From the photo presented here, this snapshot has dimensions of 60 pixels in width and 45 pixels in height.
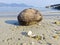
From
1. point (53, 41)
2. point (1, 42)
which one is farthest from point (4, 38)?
point (53, 41)

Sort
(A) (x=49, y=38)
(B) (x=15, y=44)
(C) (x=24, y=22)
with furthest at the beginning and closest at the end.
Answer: (C) (x=24, y=22) < (A) (x=49, y=38) < (B) (x=15, y=44)

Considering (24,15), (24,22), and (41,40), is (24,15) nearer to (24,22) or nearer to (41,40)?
(24,22)

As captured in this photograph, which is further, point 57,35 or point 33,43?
point 57,35

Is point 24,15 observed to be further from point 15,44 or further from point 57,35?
point 15,44

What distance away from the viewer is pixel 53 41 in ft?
18.4

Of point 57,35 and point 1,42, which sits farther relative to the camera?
point 57,35

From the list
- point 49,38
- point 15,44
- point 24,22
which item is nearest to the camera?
point 15,44

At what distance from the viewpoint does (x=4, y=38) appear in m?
6.08

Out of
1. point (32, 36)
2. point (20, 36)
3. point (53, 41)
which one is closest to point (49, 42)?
point (53, 41)

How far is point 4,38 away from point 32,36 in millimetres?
843

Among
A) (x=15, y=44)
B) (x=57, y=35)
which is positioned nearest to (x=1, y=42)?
(x=15, y=44)

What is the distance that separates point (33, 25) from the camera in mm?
8375

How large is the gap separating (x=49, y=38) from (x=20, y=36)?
904 millimetres

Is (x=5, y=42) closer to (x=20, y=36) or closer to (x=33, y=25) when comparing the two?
(x=20, y=36)
